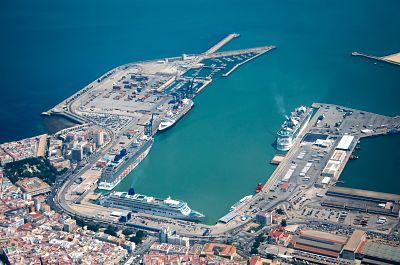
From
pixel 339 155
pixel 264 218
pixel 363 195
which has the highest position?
pixel 339 155

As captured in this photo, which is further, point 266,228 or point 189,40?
point 189,40

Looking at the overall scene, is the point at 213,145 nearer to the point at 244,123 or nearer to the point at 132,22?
the point at 244,123

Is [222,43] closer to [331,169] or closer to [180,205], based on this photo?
[331,169]

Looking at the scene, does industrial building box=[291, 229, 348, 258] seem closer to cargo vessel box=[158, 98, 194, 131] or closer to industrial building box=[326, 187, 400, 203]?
industrial building box=[326, 187, 400, 203]

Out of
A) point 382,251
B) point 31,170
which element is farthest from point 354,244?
point 31,170

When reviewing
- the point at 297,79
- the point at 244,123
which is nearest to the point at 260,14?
the point at 297,79

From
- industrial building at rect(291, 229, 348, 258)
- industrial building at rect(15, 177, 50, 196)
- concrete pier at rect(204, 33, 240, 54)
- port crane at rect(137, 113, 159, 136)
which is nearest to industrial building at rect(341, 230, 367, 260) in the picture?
industrial building at rect(291, 229, 348, 258)

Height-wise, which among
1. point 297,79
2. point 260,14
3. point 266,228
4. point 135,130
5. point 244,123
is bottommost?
point 266,228

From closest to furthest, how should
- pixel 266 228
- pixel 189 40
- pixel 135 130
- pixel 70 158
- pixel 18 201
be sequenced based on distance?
pixel 266 228 → pixel 18 201 → pixel 70 158 → pixel 135 130 → pixel 189 40
